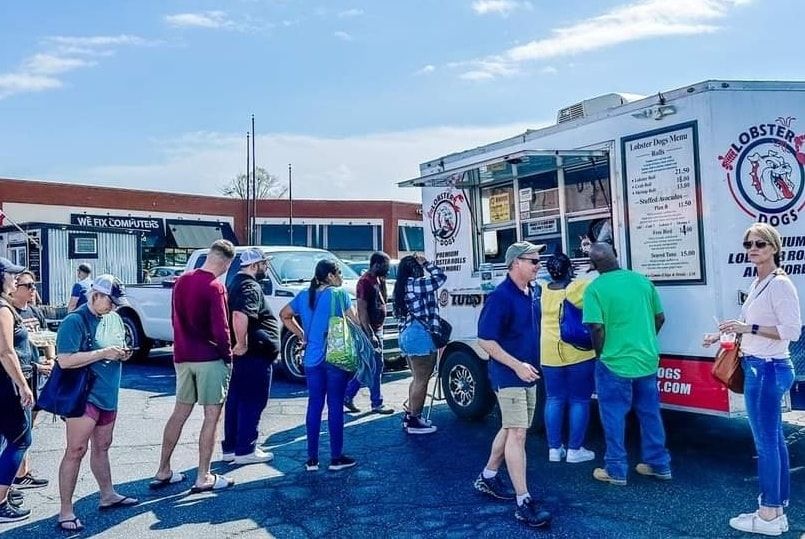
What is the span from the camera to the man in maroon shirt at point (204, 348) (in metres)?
5.35

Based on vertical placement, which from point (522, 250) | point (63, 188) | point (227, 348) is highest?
point (63, 188)

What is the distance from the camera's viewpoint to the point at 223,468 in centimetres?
613

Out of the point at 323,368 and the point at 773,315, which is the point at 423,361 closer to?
the point at 323,368

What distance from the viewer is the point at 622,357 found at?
5293 millimetres

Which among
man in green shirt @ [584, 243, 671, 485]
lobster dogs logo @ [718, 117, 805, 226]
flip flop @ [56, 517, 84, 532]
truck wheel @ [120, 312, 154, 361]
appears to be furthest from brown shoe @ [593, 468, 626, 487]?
truck wheel @ [120, 312, 154, 361]

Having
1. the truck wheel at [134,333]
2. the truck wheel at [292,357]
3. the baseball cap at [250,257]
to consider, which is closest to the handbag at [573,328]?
the baseball cap at [250,257]

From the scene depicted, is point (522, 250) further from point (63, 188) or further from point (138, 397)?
point (63, 188)

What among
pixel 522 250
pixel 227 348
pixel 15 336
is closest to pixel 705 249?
pixel 522 250

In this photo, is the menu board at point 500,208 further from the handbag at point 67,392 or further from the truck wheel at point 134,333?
the truck wheel at point 134,333

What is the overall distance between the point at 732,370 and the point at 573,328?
144 centimetres

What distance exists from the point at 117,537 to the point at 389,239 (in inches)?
1508

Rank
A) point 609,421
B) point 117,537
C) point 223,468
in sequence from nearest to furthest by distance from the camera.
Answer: point 117,537, point 609,421, point 223,468

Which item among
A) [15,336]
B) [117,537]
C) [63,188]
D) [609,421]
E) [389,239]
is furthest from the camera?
[389,239]

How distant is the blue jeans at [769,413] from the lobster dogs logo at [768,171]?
5.84ft
